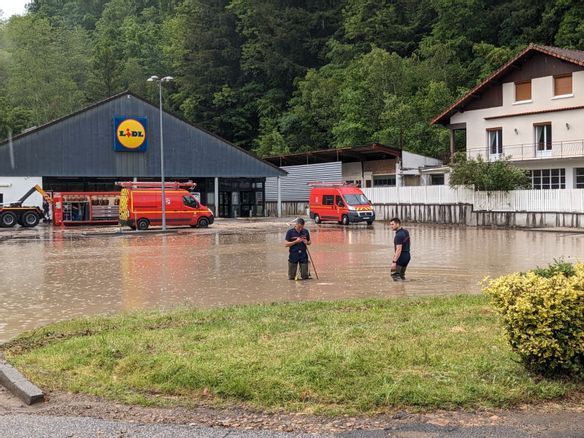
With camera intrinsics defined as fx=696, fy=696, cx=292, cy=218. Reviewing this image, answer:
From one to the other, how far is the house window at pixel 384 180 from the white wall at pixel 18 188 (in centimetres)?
2598

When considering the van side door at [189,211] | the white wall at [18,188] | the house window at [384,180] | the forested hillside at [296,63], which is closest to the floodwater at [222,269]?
the van side door at [189,211]

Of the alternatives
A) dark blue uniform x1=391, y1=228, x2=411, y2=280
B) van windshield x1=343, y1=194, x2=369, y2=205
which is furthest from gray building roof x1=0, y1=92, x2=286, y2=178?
dark blue uniform x1=391, y1=228, x2=411, y2=280

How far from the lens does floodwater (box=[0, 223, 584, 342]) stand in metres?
12.8

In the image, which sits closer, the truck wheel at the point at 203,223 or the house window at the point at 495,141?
the truck wheel at the point at 203,223

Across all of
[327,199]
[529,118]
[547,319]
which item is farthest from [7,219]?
[547,319]

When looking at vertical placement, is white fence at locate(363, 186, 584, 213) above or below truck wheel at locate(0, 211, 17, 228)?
above

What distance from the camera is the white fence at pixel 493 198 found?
112 feet

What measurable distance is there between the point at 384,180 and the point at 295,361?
166ft

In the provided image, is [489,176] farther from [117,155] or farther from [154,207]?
[117,155]

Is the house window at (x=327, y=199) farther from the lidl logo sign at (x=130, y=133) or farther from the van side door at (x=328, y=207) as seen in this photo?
the lidl logo sign at (x=130, y=133)

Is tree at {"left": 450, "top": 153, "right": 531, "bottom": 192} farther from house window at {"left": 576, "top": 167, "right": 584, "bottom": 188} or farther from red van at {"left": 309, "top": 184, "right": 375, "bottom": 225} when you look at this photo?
house window at {"left": 576, "top": 167, "right": 584, "bottom": 188}

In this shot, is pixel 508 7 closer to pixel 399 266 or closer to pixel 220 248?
pixel 220 248

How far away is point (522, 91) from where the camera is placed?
46.9 metres

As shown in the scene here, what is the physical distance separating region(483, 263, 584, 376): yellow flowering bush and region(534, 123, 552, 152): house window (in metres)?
42.2
